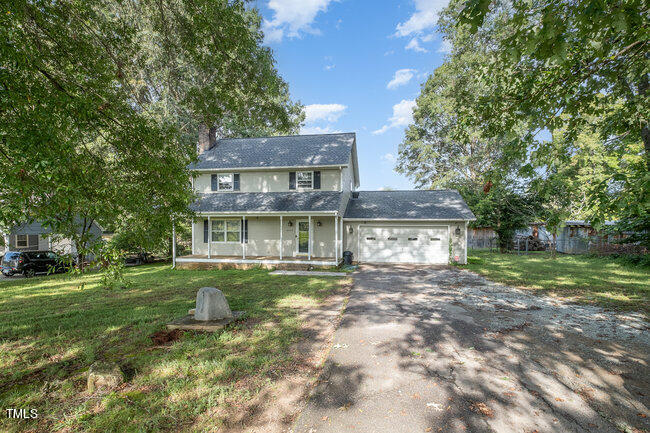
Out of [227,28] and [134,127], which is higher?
[227,28]

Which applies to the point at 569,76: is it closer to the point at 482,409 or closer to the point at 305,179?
the point at 482,409

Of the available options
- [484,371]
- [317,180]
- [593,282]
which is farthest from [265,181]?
[593,282]

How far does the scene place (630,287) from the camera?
8789 millimetres

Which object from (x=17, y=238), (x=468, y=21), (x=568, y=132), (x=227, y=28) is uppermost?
(x=227, y=28)

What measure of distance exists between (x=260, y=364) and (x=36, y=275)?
1630cm

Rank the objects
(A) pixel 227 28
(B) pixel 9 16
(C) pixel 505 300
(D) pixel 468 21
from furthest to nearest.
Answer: (C) pixel 505 300, (A) pixel 227 28, (B) pixel 9 16, (D) pixel 468 21

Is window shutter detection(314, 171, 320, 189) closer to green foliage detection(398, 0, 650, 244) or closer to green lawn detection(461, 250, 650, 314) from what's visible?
green foliage detection(398, 0, 650, 244)

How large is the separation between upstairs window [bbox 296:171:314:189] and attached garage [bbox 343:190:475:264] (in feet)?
8.56

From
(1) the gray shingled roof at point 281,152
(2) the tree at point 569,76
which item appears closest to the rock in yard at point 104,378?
(2) the tree at point 569,76

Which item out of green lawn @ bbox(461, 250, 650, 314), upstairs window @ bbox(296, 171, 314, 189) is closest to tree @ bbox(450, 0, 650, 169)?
green lawn @ bbox(461, 250, 650, 314)

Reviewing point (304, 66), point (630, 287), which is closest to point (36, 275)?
point (304, 66)

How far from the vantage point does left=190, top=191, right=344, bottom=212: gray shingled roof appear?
1352 centimetres

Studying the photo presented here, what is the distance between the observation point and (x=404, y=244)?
15.0 metres

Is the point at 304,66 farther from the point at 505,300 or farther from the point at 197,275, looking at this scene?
the point at 505,300
